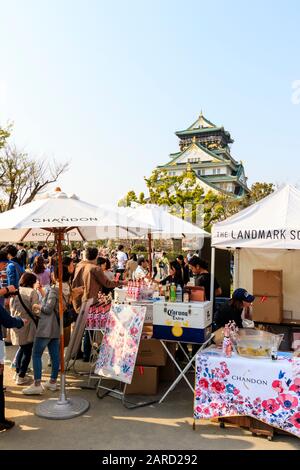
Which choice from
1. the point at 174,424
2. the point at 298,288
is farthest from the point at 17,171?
the point at 174,424

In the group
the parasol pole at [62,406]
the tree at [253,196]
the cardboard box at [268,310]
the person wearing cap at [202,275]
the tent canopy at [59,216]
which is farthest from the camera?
the tree at [253,196]

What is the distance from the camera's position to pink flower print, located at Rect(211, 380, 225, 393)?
12.1ft

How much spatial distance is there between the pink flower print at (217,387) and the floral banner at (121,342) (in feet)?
3.18

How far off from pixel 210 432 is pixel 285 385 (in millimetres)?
897

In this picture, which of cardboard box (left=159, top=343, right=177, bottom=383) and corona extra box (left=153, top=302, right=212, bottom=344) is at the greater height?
corona extra box (left=153, top=302, right=212, bottom=344)

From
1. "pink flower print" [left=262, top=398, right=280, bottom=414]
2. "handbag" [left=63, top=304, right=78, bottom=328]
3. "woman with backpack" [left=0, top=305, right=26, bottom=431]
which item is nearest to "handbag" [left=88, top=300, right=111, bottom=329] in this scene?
"handbag" [left=63, top=304, right=78, bottom=328]

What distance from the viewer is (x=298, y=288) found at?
7035 millimetres

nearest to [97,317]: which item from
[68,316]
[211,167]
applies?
[68,316]

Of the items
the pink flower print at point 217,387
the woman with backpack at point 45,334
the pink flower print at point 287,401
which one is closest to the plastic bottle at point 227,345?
the pink flower print at point 217,387

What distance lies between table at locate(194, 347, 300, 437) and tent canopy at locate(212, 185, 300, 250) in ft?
4.67

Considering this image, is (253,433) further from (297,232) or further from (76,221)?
(76,221)

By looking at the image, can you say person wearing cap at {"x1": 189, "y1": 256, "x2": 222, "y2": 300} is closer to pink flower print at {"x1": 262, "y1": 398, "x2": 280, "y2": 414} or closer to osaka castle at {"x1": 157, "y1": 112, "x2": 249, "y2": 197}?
pink flower print at {"x1": 262, "y1": 398, "x2": 280, "y2": 414}

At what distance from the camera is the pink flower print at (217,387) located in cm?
368

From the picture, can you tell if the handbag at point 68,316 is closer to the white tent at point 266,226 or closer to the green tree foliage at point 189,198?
the white tent at point 266,226
